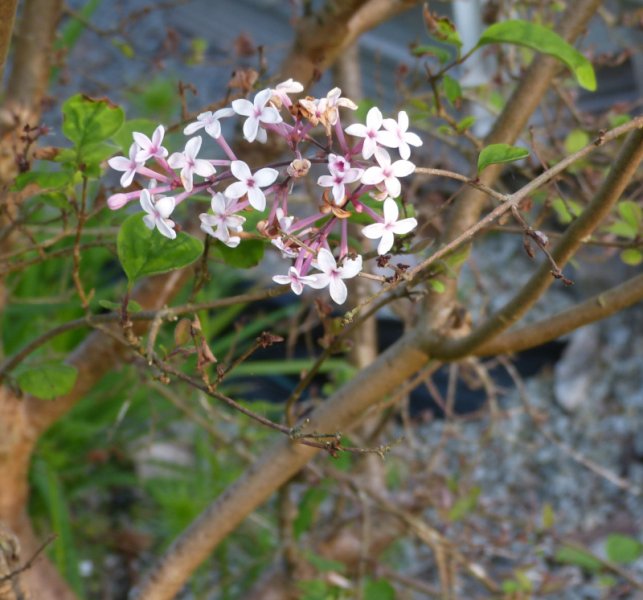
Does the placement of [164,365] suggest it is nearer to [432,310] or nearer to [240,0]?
[432,310]

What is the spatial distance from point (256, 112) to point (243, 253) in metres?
0.14

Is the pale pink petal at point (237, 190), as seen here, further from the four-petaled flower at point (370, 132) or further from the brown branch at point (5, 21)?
the brown branch at point (5, 21)

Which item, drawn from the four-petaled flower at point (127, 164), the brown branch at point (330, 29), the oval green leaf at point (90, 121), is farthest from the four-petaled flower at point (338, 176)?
the brown branch at point (330, 29)

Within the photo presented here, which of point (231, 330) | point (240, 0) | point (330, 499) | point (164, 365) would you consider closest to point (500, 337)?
point (164, 365)

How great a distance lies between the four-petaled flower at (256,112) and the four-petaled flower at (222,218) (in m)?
0.03

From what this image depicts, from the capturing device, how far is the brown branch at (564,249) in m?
0.54

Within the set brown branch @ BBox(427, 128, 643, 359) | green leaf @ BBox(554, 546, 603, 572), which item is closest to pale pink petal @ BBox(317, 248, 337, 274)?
brown branch @ BBox(427, 128, 643, 359)

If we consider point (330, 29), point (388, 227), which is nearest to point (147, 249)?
point (388, 227)

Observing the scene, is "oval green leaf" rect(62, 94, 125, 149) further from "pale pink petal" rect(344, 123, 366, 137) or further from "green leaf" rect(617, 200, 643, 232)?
"green leaf" rect(617, 200, 643, 232)

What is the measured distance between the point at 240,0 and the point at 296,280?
3148mm

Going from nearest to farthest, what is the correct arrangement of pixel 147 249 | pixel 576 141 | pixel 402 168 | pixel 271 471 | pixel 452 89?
pixel 402 168 → pixel 147 249 → pixel 452 89 → pixel 271 471 → pixel 576 141

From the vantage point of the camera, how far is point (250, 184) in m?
0.45

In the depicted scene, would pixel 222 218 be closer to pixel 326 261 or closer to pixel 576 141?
pixel 326 261

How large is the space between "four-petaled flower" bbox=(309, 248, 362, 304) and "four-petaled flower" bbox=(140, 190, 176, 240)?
8 cm
